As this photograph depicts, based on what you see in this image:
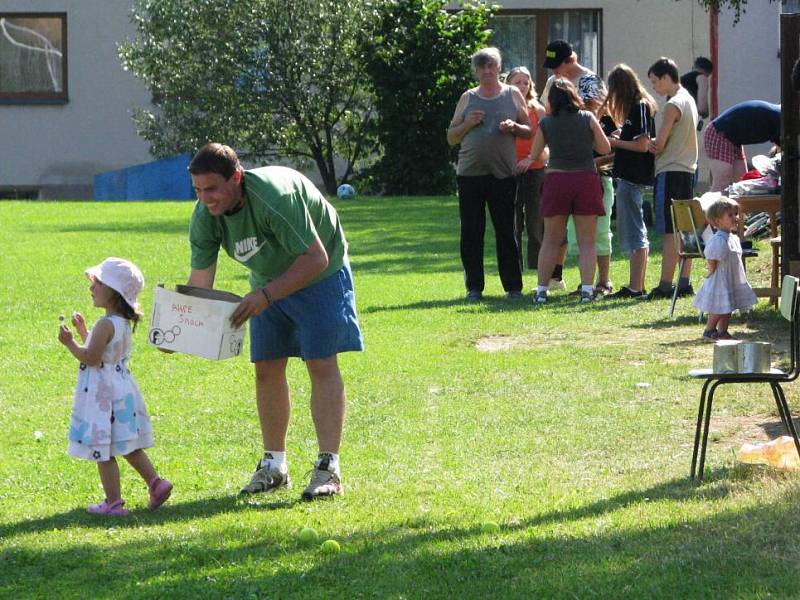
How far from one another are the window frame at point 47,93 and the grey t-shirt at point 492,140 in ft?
59.9

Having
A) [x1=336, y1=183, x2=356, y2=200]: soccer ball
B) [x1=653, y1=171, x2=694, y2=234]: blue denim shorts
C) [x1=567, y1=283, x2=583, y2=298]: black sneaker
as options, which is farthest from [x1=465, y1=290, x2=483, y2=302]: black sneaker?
[x1=336, y1=183, x2=356, y2=200]: soccer ball

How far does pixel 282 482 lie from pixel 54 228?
13545mm

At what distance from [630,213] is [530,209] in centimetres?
124

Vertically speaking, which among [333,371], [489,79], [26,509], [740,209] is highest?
[489,79]

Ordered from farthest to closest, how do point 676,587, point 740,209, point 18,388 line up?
point 740,209 < point 18,388 < point 676,587

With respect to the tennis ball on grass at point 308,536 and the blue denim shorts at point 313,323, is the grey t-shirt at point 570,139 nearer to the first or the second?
the blue denim shorts at point 313,323

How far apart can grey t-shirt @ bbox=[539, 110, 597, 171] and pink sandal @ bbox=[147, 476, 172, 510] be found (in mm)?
6666

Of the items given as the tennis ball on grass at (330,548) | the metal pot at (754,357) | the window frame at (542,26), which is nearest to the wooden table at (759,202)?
the metal pot at (754,357)

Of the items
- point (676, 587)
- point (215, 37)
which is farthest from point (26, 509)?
point (215, 37)

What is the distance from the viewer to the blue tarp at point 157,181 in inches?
1054

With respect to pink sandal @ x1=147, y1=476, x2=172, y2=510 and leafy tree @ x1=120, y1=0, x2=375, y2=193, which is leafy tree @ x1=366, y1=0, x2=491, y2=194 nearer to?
leafy tree @ x1=120, y1=0, x2=375, y2=193

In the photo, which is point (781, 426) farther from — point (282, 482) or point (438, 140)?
point (438, 140)

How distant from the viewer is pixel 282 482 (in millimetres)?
6863

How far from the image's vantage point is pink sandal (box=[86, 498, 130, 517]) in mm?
6430
